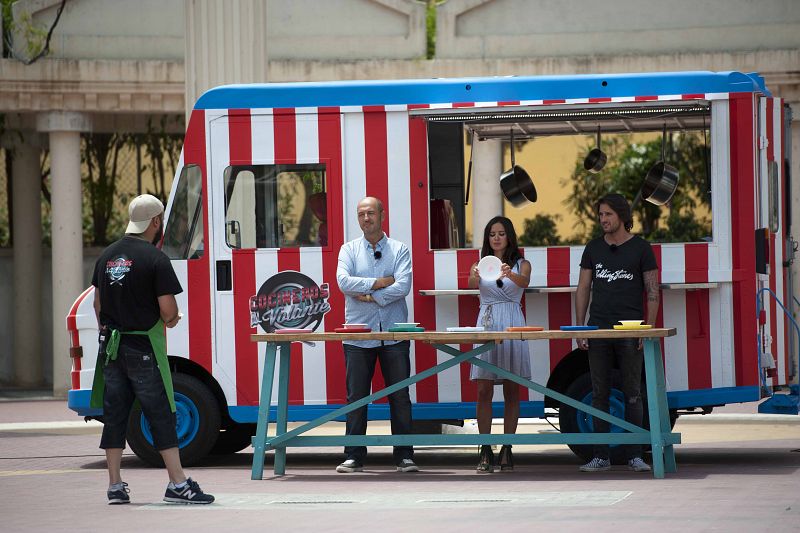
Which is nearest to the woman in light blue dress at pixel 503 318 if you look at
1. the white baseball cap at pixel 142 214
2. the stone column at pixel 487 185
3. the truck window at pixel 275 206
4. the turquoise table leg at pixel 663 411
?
the turquoise table leg at pixel 663 411

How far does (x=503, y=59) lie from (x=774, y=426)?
6.26 m

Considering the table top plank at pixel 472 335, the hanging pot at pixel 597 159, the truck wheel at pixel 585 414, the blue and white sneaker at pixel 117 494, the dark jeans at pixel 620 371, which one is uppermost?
the hanging pot at pixel 597 159

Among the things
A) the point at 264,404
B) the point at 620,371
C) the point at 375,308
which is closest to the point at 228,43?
the point at 375,308

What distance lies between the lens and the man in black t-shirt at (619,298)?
10.2 m

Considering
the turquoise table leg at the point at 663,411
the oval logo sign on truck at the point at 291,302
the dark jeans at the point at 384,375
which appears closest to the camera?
the turquoise table leg at the point at 663,411

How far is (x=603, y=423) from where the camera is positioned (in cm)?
1050

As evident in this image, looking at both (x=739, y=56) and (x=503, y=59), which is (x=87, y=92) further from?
(x=739, y=56)

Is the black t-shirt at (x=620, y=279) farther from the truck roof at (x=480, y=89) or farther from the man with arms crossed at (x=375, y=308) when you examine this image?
the man with arms crossed at (x=375, y=308)

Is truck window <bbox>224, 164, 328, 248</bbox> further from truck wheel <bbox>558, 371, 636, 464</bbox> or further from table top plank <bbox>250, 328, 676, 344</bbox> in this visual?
truck wheel <bbox>558, 371, 636, 464</bbox>

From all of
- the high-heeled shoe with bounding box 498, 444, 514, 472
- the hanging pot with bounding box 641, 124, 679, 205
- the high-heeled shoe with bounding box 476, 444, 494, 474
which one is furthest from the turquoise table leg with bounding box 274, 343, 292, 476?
the hanging pot with bounding box 641, 124, 679, 205

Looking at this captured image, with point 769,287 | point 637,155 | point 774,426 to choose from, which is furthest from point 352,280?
point 637,155

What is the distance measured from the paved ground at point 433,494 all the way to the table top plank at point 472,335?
3.13 ft

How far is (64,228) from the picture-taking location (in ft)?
64.3

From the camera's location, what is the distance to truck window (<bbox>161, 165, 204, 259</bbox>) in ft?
37.0
